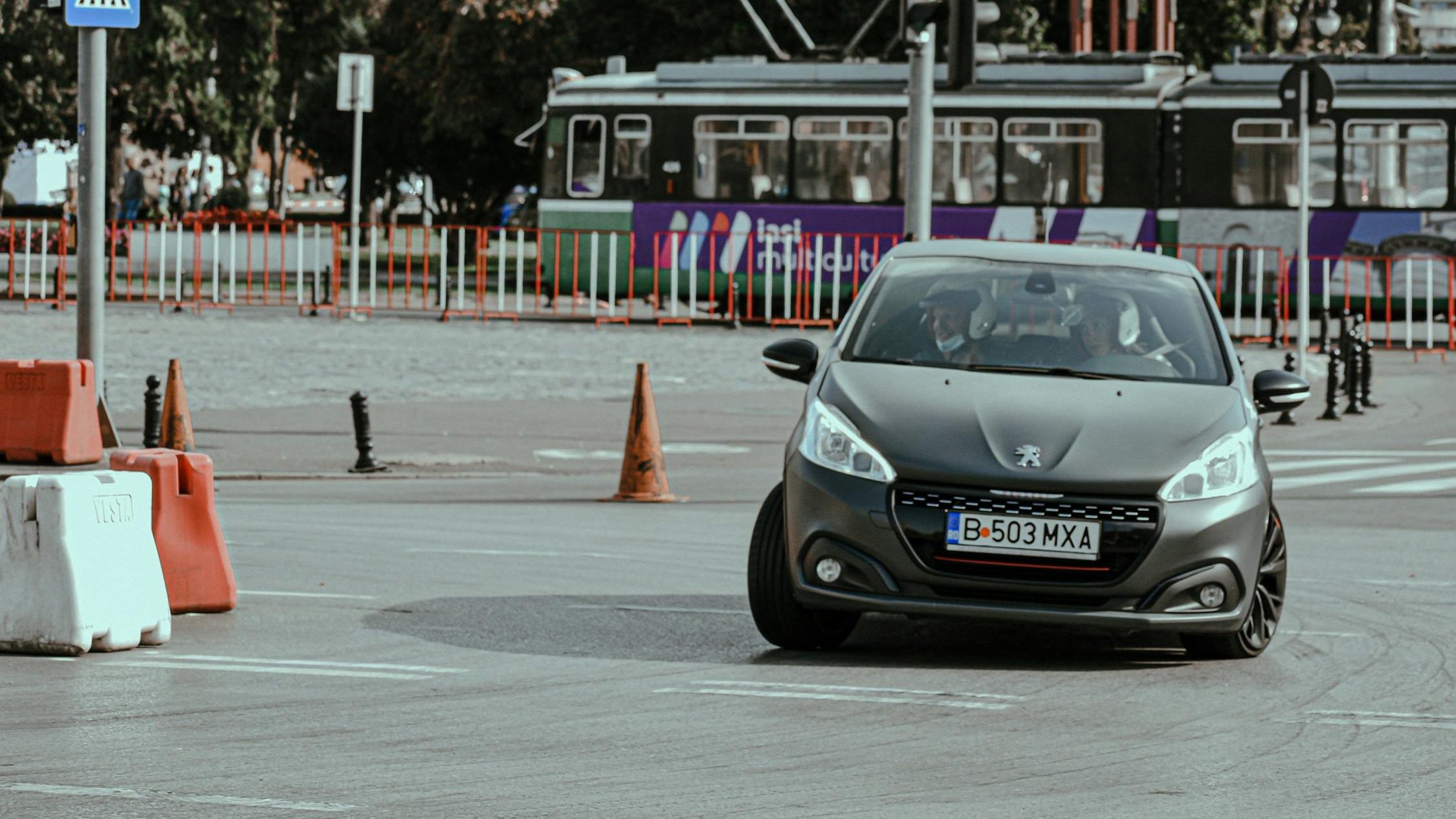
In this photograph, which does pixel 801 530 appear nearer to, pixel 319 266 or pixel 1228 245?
pixel 1228 245

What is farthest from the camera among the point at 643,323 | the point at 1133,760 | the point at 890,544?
the point at 643,323

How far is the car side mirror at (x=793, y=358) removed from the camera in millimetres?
9047

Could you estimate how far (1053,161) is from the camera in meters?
33.2

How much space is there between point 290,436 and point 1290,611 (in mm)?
9614

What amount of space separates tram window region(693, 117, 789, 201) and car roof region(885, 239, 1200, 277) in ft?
81.1

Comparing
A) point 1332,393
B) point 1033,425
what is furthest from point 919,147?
point 1033,425

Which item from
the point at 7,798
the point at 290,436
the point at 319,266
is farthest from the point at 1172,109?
the point at 7,798

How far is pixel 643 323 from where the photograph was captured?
106 feet

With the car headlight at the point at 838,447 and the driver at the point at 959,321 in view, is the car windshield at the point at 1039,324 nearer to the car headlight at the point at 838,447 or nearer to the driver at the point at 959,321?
the driver at the point at 959,321

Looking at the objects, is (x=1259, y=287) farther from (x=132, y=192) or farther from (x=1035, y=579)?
(x=132, y=192)

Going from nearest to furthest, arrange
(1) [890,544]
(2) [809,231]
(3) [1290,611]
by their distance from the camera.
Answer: (1) [890,544], (3) [1290,611], (2) [809,231]

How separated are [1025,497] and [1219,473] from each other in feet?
2.35

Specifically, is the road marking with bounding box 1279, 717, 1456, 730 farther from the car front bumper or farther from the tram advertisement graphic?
the tram advertisement graphic

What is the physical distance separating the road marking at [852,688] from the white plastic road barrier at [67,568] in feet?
6.93
